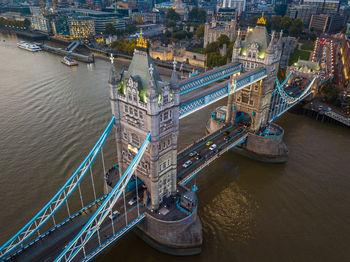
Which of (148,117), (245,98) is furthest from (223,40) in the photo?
(148,117)

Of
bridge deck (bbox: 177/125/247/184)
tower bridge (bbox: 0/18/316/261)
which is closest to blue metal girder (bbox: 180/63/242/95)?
tower bridge (bbox: 0/18/316/261)

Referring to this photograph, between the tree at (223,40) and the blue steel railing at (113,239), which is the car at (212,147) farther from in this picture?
the tree at (223,40)

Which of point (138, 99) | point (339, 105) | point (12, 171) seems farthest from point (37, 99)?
point (339, 105)

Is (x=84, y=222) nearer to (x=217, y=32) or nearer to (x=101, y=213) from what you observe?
(x=101, y=213)

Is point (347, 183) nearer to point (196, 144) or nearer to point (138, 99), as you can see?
point (196, 144)

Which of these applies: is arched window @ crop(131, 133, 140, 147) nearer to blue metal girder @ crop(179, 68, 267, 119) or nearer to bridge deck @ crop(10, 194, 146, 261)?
blue metal girder @ crop(179, 68, 267, 119)

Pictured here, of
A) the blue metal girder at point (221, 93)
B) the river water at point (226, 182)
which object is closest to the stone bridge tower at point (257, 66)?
the blue metal girder at point (221, 93)
